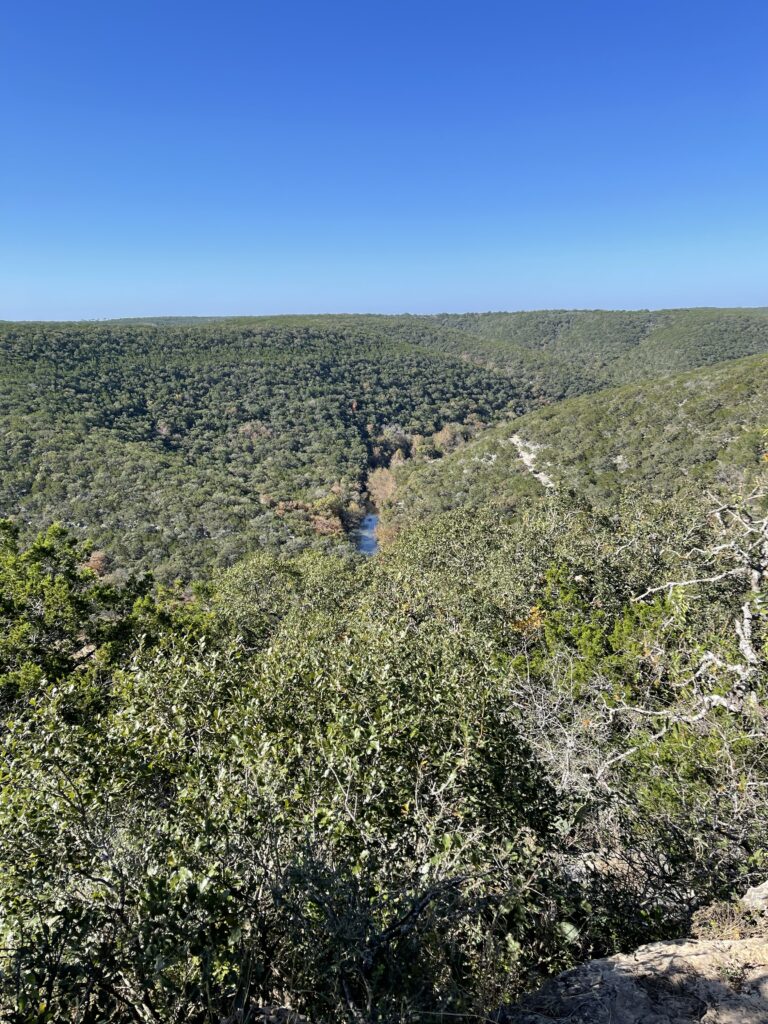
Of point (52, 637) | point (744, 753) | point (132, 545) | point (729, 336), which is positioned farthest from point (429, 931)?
point (729, 336)

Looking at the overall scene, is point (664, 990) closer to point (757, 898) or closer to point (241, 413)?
point (757, 898)

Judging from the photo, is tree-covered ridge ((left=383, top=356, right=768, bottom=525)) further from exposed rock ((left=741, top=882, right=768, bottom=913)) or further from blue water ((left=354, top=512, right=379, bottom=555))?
exposed rock ((left=741, top=882, right=768, bottom=913))

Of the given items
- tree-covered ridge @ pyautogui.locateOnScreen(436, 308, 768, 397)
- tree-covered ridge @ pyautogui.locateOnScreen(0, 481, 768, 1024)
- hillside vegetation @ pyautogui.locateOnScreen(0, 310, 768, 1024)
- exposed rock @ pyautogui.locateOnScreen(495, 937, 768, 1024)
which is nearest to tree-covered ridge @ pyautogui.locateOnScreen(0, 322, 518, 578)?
tree-covered ridge @ pyautogui.locateOnScreen(436, 308, 768, 397)

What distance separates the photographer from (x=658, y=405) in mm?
69438

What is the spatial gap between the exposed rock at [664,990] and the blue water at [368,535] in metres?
59.9

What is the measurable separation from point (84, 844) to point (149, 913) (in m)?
1.86

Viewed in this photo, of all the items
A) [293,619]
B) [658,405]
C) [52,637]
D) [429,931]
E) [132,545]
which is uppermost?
[658,405]

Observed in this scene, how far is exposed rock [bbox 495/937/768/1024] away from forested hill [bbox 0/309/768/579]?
4994 cm

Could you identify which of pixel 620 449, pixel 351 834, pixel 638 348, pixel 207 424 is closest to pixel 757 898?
pixel 351 834

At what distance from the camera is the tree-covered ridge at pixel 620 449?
171 ft

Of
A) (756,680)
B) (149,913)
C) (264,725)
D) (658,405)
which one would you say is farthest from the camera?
(658,405)

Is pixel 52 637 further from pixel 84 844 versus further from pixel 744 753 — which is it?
pixel 744 753

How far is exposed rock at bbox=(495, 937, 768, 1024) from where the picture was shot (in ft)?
14.1

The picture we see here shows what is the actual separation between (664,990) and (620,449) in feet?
224
